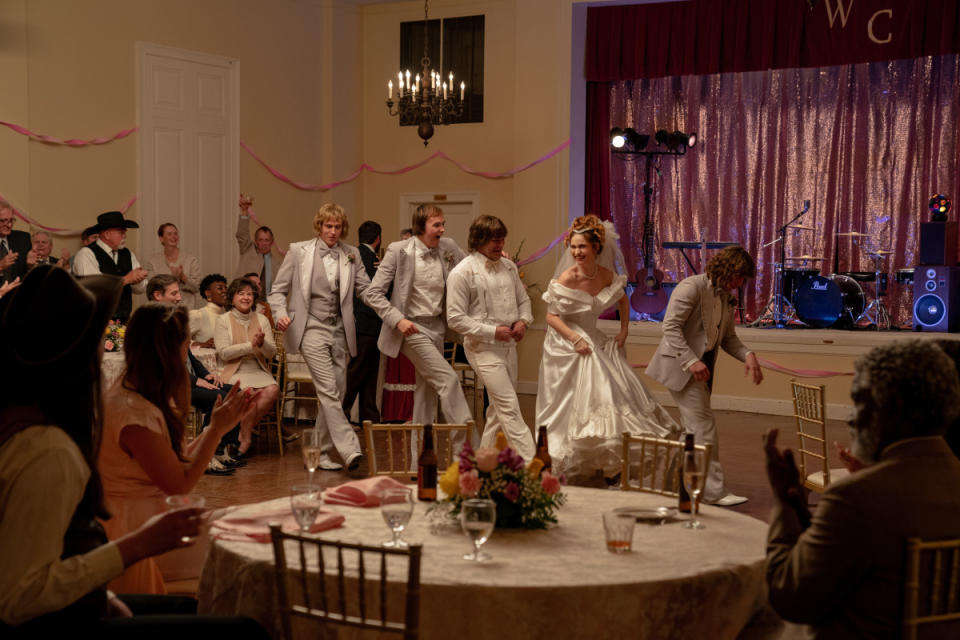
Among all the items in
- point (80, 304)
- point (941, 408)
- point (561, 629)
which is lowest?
point (561, 629)

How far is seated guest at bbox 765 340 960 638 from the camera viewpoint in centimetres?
218

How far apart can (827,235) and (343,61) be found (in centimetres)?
585

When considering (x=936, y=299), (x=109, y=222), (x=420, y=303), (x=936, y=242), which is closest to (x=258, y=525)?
(x=420, y=303)

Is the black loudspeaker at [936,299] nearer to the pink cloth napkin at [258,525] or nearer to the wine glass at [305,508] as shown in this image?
the pink cloth napkin at [258,525]

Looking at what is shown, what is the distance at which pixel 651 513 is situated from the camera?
10.6 ft

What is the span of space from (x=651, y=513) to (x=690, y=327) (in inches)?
118

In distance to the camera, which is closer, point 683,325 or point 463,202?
point 683,325

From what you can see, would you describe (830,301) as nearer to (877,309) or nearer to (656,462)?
(877,309)

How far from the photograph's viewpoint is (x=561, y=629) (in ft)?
8.20

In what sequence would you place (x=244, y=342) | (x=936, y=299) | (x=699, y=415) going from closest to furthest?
(x=699, y=415)
(x=244, y=342)
(x=936, y=299)

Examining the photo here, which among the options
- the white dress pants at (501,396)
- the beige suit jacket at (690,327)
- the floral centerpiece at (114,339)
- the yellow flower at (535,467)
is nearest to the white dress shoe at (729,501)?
the beige suit jacket at (690,327)

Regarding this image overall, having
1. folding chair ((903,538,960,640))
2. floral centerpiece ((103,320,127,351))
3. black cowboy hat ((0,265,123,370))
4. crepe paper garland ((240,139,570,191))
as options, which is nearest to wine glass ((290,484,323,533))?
black cowboy hat ((0,265,123,370))

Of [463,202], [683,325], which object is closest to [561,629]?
[683,325]

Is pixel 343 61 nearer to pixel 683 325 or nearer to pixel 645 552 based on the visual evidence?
pixel 683 325
